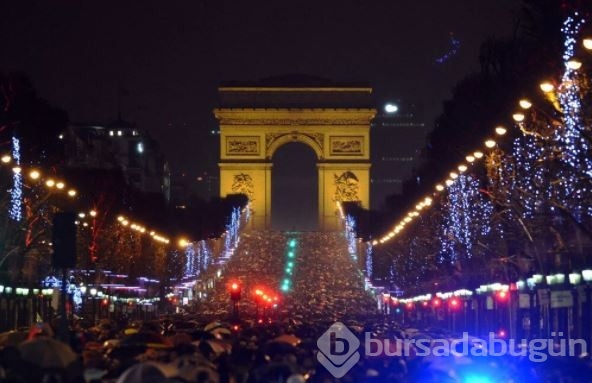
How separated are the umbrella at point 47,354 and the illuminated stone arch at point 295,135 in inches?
4804

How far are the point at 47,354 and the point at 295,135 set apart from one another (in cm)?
12492

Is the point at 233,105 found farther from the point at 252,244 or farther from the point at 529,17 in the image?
the point at 529,17

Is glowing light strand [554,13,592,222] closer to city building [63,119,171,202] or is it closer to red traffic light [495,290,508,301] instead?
Answer: red traffic light [495,290,508,301]

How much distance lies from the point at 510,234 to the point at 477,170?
6618 millimetres

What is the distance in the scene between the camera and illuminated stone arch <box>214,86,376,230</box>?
144250 mm

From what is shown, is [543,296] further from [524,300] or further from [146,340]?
[146,340]

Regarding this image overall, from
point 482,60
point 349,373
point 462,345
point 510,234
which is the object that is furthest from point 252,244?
point 349,373

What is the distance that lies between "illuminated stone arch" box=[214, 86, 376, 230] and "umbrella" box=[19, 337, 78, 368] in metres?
122

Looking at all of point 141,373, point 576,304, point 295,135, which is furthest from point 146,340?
point 295,135

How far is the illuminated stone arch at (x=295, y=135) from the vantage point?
144 metres

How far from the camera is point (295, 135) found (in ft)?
479

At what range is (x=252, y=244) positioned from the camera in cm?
12000

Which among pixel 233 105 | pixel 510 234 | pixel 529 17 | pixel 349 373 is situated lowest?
pixel 349 373

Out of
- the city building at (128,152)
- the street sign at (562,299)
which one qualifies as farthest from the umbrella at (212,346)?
the city building at (128,152)
